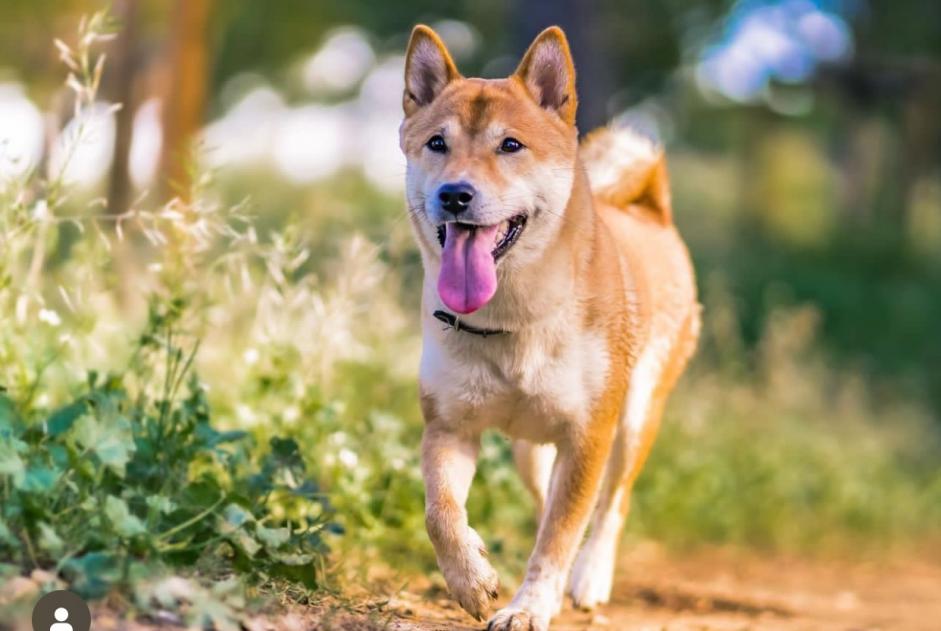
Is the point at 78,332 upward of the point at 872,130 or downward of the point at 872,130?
downward

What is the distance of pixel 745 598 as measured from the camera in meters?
5.45

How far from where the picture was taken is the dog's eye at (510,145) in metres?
4.02

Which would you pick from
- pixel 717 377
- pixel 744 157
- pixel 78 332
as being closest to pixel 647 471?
pixel 717 377

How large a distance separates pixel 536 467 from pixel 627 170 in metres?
1.53

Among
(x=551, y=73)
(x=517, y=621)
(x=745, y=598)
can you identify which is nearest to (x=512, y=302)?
(x=551, y=73)

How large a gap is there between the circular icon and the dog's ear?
213cm

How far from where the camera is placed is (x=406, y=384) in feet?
22.3

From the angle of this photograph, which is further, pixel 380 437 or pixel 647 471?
pixel 647 471

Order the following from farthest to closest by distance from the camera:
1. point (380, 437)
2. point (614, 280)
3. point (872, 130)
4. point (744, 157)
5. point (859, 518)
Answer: point (872, 130) < point (744, 157) < point (859, 518) < point (380, 437) < point (614, 280)

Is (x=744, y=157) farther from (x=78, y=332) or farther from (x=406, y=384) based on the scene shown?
(x=78, y=332)

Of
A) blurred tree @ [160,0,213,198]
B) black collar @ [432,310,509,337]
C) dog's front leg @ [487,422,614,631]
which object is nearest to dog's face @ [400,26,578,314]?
black collar @ [432,310,509,337]

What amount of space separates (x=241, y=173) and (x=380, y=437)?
19580mm

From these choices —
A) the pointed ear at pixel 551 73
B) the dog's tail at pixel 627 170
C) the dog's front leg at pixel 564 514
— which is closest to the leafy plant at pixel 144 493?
the dog's front leg at pixel 564 514

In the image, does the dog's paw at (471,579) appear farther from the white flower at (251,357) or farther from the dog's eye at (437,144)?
the white flower at (251,357)
